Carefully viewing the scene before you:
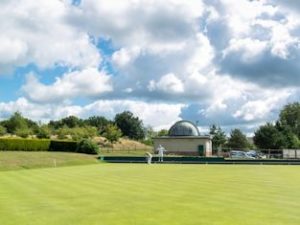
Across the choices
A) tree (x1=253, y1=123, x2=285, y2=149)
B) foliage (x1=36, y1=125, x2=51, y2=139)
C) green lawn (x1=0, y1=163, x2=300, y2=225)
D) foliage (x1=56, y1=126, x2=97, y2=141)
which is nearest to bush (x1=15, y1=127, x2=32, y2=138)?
foliage (x1=36, y1=125, x2=51, y2=139)

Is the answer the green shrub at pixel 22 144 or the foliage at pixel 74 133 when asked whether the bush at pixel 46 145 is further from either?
the foliage at pixel 74 133

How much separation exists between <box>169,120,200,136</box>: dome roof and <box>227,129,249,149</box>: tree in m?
16.5

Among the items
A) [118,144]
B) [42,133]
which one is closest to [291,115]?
[118,144]

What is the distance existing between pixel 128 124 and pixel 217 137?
4488 centimetres

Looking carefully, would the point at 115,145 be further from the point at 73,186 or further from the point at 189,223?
the point at 189,223

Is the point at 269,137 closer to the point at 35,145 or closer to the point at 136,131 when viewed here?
the point at 35,145

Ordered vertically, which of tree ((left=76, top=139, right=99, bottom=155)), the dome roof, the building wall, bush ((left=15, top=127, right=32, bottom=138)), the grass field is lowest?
the grass field

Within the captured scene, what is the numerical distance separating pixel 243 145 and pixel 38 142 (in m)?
59.7

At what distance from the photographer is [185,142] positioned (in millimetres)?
94250

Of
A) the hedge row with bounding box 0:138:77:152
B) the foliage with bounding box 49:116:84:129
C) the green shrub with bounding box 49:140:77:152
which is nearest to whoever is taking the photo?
the hedge row with bounding box 0:138:77:152

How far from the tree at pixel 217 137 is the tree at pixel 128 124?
4238 cm

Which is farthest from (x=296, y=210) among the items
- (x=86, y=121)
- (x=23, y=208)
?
(x=86, y=121)

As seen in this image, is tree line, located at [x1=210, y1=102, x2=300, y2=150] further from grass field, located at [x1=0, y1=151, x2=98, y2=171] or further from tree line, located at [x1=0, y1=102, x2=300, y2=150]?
grass field, located at [x1=0, y1=151, x2=98, y2=171]

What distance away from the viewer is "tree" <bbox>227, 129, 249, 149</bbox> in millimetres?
111875
